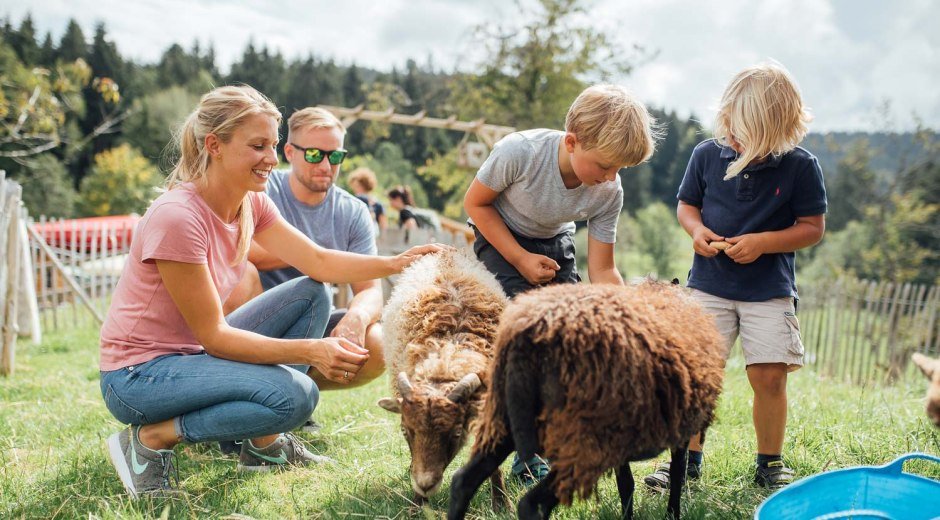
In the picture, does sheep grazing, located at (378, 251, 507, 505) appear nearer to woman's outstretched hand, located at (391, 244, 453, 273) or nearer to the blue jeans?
woman's outstretched hand, located at (391, 244, 453, 273)

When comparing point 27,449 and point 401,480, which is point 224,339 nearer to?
point 401,480

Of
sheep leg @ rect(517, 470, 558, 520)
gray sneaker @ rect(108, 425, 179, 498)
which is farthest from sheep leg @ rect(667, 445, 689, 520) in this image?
gray sneaker @ rect(108, 425, 179, 498)

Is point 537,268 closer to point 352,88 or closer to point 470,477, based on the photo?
point 470,477

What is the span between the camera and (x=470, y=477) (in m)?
2.69

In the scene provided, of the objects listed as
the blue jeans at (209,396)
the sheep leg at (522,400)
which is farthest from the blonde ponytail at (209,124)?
the sheep leg at (522,400)

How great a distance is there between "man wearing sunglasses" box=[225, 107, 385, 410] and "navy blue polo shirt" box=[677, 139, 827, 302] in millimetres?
2336

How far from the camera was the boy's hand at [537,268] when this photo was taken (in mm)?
3881

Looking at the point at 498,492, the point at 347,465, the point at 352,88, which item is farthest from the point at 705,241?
the point at 352,88

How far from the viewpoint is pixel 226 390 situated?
350 centimetres

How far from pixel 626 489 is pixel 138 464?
8.16 ft

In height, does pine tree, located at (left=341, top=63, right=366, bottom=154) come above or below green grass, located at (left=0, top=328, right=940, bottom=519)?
above

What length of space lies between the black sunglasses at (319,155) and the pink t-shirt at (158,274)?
4.59 feet

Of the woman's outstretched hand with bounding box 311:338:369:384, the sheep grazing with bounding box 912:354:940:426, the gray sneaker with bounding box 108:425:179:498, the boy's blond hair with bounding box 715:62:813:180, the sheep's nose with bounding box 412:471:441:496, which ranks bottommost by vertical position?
the gray sneaker with bounding box 108:425:179:498

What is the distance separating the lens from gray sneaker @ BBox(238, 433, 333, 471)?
4059mm
